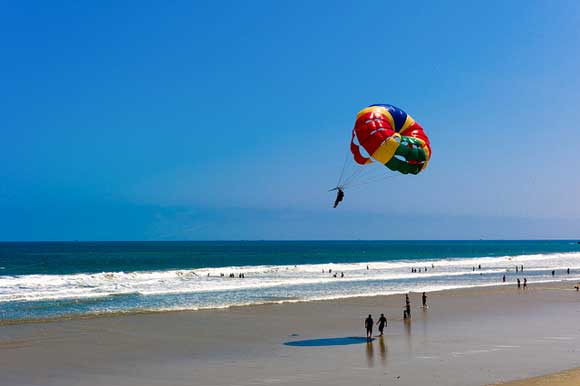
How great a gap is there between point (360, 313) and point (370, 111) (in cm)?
1018

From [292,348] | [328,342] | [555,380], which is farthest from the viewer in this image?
[328,342]

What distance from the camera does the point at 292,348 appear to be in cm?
1836

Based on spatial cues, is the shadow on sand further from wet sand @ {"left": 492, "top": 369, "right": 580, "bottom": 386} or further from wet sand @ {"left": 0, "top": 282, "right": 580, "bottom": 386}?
wet sand @ {"left": 492, "top": 369, "right": 580, "bottom": 386}

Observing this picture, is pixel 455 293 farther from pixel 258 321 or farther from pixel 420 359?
pixel 420 359

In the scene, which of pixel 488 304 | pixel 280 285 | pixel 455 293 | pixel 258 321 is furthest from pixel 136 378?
pixel 280 285

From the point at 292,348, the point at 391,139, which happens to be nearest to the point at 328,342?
the point at 292,348

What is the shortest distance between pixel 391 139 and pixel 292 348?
746 centimetres

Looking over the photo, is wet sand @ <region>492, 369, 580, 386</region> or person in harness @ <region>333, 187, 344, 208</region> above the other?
person in harness @ <region>333, 187, 344, 208</region>

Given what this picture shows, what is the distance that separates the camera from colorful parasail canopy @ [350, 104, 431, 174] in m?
19.8

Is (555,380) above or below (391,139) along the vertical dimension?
below

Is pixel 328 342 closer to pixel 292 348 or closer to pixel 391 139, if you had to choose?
pixel 292 348

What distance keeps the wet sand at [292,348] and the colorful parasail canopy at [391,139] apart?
19.4ft

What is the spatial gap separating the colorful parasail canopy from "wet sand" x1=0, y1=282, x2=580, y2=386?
592 cm

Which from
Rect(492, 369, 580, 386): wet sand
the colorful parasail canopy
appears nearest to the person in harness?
the colorful parasail canopy
